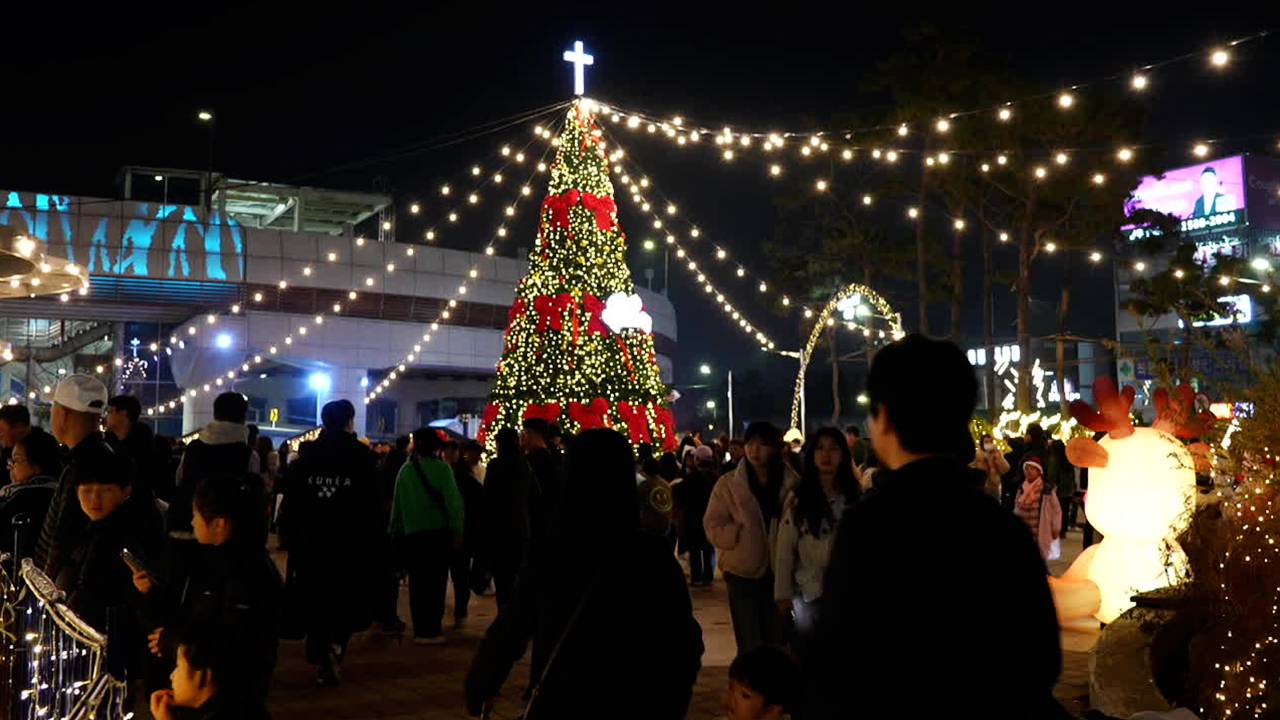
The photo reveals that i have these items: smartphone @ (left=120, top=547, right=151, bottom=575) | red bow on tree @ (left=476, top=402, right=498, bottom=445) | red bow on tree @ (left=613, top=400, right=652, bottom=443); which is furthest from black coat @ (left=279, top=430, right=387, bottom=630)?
red bow on tree @ (left=476, top=402, right=498, bottom=445)

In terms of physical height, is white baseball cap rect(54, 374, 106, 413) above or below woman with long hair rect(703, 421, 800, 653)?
above

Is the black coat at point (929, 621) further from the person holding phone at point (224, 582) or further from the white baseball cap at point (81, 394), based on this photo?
the white baseball cap at point (81, 394)

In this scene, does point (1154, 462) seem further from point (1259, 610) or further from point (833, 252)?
point (833, 252)

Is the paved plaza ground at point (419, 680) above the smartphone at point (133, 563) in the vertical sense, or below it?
below

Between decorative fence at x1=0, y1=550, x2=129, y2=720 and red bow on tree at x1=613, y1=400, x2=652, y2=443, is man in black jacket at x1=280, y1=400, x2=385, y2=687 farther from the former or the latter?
red bow on tree at x1=613, y1=400, x2=652, y2=443

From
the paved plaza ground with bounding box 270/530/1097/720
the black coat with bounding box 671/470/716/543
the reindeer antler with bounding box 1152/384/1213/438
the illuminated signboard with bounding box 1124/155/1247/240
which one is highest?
the illuminated signboard with bounding box 1124/155/1247/240

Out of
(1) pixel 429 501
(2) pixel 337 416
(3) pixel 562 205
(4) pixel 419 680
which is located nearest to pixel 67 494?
(2) pixel 337 416

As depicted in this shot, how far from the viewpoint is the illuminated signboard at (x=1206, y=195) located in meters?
62.9

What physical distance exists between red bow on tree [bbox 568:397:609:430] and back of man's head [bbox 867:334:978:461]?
19.6 meters

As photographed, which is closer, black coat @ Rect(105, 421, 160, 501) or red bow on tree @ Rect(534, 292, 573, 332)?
black coat @ Rect(105, 421, 160, 501)

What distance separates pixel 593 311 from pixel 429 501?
43.4ft

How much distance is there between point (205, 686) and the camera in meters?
3.66

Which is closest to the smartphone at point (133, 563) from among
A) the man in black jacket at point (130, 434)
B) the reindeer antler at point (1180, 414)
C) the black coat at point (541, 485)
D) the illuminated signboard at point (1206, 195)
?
the man in black jacket at point (130, 434)

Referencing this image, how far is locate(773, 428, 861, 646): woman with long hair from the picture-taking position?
20.4 ft
